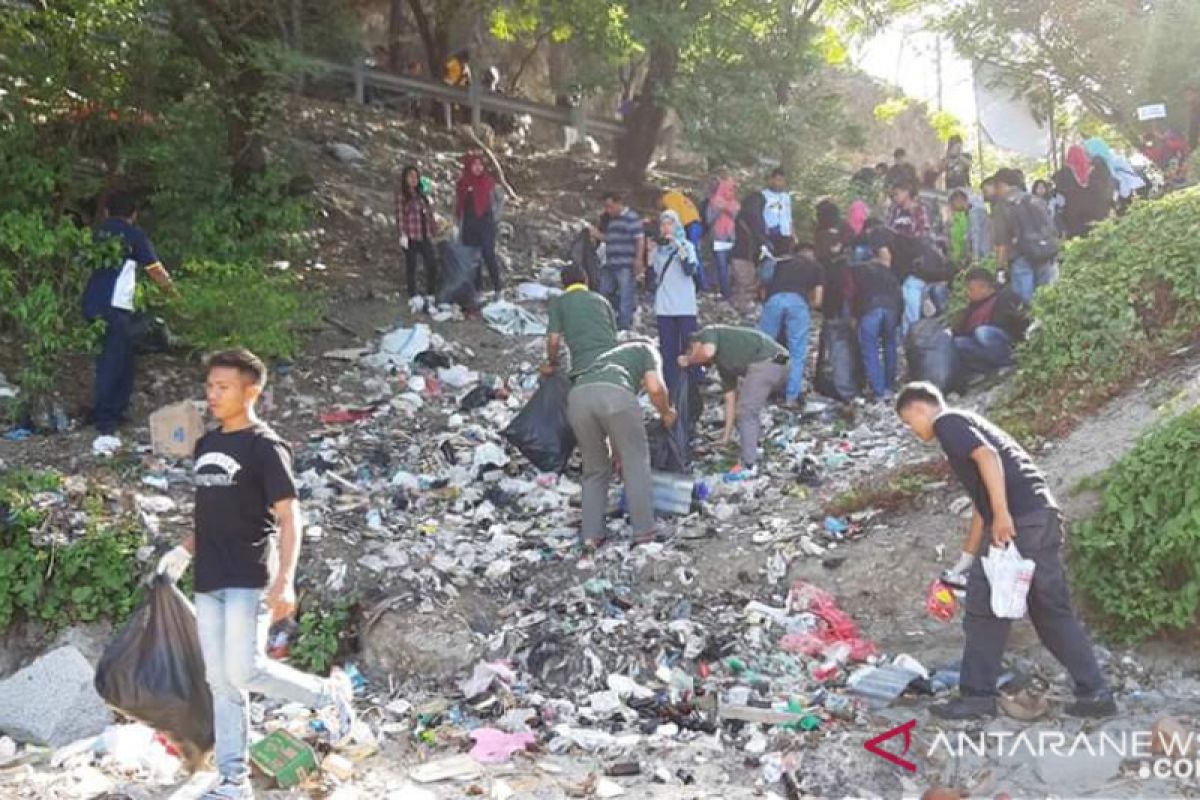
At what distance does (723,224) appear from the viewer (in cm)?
1233

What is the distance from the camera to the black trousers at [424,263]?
11906mm

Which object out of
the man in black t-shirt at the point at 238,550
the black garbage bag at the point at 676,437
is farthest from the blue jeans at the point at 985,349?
the man in black t-shirt at the point at 238,550

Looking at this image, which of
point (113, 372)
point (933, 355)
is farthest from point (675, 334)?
point (113, 372)

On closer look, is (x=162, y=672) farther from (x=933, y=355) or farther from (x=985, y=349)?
(x=985, y=349)

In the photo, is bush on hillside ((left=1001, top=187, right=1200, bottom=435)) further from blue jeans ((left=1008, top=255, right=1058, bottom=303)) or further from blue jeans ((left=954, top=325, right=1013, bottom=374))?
blue jeans ((left=1008, top=255, right=1058, bottom=303))

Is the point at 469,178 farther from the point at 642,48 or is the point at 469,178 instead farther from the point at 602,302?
the point at 602,302

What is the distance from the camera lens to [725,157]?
14289 mm

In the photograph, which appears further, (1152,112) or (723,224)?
(1152,112)

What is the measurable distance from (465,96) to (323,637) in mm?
11817

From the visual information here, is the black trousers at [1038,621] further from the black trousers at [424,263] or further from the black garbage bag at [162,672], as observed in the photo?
the black trousers at [424,263]

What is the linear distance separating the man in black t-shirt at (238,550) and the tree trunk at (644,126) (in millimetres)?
11207

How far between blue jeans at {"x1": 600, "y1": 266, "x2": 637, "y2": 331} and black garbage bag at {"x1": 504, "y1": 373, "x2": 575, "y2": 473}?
3546mm

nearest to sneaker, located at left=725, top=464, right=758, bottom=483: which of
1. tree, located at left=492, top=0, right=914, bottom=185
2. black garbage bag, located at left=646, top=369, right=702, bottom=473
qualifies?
black garbage bag, located at left=646, top=369, right=702, bottom=473

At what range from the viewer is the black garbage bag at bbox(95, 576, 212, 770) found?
4664mm
